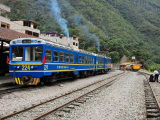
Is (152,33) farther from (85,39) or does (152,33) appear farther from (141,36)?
(85,39)

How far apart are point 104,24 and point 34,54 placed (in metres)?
128

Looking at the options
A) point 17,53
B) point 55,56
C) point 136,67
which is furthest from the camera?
point 136,67

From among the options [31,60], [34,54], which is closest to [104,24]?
[34,54]

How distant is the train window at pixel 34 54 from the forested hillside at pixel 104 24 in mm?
48084

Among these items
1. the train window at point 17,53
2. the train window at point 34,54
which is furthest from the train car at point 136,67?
the train window at point 17,53

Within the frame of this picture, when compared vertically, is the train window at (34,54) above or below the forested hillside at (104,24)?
below

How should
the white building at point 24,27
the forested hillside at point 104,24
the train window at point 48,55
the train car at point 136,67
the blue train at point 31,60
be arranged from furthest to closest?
the forested hillside at point 104,24 → the train car at point 136,67 → the white building at point 24,27 → the train window at point 48,55 → the blue train at point 31,60

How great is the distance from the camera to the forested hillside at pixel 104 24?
266 feet

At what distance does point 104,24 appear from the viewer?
134m

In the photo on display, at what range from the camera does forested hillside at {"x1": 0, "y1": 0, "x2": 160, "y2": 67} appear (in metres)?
81.1

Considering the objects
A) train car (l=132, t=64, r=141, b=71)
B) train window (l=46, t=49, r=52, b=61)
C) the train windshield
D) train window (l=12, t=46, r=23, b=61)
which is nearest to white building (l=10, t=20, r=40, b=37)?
train car (l=132, t=64, r=141, b=71)

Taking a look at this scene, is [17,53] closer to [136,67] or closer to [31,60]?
[31,60]

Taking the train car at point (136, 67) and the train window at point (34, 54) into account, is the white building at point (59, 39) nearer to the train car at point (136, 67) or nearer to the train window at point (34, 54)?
the train car at point (136, 67)

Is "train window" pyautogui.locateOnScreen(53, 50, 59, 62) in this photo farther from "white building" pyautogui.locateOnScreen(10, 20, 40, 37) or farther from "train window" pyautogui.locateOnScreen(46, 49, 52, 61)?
"white building" pyautogui.locateOnScreen(10, 20, 40, 37)
